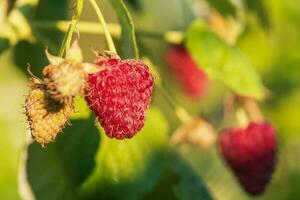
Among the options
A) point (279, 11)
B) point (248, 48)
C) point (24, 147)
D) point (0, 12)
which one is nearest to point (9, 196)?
point (24, 147)

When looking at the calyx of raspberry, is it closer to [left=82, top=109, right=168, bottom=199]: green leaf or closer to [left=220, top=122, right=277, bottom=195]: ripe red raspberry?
[left=82, top=109, right=168, bottom=199]: green leaf

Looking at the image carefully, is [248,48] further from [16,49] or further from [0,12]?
[0,12]

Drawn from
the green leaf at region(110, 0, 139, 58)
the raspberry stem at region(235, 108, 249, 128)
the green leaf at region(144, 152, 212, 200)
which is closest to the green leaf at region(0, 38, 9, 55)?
the green leaf at region(110, 0, 139, 58)

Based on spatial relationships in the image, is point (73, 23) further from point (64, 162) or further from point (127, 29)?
point (64, 162)

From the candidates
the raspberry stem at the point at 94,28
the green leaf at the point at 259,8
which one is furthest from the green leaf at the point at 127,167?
the green leaf at the point at 259,8

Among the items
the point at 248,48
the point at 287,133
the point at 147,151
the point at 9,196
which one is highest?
the point at 147,151

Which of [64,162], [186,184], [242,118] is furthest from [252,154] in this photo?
[64,162]

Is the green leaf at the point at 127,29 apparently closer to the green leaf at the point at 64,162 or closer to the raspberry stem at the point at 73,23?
the raspberry stem at the point at 73,23
